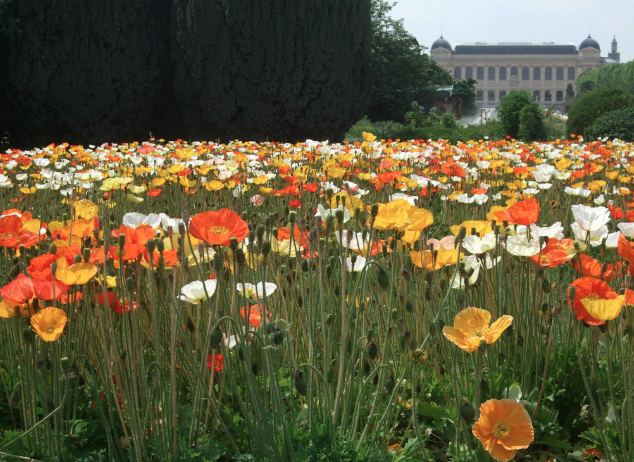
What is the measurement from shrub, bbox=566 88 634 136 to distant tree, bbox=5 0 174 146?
31.5 ft

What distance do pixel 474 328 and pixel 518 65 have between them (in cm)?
9844

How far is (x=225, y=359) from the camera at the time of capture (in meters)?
1.19

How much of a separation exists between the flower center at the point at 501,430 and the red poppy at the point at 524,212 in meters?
0.64

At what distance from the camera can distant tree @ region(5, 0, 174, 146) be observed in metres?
9.68

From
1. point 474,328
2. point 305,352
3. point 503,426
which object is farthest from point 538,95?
point 503,426

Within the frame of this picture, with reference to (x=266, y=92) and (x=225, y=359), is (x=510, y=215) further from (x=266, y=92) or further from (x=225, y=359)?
(x=266, y=92)

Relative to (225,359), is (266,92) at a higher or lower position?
higher

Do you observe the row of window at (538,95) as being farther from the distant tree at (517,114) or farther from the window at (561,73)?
the distant tree at (517,114)

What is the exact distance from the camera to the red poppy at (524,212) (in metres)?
1.50

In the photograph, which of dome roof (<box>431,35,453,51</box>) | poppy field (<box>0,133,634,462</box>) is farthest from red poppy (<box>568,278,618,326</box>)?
dome roof (<box>431,35,453,51</box>)

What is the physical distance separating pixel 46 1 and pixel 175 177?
7.94m

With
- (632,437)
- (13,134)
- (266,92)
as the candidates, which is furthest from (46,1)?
(632,437)

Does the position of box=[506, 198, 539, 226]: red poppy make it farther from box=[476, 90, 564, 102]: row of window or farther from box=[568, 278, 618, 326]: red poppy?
box=[476, 90, 564, 102]: row of window

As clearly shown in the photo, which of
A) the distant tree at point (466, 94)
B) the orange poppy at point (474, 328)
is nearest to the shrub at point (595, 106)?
the orange poppy at point (474, 328)
